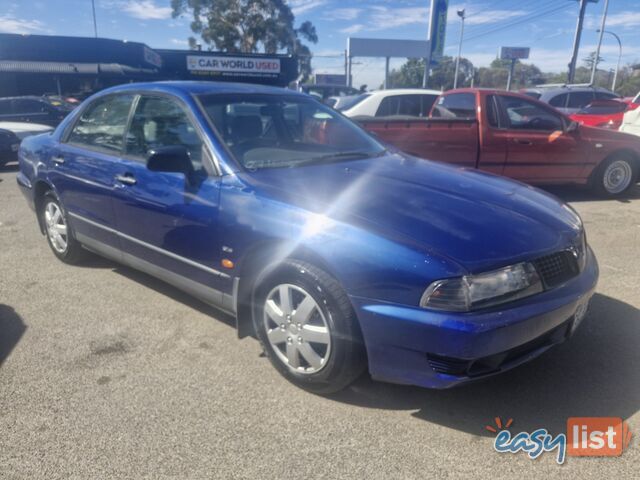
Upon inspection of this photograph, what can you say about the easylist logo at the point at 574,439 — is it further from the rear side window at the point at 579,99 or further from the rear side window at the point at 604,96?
the rear side window at the point at 604,96

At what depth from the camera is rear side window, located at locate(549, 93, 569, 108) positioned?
1262 cm

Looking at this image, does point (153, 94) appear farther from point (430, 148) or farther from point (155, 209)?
point (430, 148)

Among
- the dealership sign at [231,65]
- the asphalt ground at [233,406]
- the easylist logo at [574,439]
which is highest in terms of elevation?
the dealership sign at [231,65]

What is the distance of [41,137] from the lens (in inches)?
182

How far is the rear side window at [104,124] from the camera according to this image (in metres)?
3.70

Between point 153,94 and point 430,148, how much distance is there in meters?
4.19

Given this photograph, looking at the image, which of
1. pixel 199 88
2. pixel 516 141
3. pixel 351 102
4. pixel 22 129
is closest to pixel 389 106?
pixel 351 102

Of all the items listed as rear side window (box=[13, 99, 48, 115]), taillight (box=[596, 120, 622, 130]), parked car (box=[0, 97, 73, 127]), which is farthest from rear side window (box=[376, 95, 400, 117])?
rear side window (box=[13, 99, 48, 115])

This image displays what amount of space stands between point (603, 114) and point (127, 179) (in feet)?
36.1

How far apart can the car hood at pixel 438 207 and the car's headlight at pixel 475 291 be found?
0.05 metres

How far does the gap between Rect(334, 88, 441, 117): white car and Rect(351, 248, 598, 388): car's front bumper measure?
6.63 meters

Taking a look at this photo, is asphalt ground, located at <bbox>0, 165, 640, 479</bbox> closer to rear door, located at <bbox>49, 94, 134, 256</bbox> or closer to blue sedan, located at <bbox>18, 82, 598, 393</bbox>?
blue sedan, located at <bbox>18, 82, 598, 393</bbox>

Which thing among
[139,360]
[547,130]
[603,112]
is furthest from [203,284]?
[603,112]

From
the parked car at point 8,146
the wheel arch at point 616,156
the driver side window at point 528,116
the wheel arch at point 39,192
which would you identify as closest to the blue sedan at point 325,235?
the wheel arch at point 39,192
